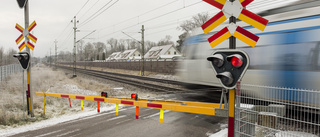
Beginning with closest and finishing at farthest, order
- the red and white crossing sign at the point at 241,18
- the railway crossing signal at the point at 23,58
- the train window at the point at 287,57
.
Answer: the red and white crossing sign at the point at 241,18, the train window at the point at 287,57, the railway crossing signal at the point at 23,58

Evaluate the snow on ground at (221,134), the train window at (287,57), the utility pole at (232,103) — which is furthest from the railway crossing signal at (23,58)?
the train window at (287,57)

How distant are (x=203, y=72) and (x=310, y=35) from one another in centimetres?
493

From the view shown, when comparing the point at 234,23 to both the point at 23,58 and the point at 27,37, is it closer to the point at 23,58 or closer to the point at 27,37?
the point at 23,58

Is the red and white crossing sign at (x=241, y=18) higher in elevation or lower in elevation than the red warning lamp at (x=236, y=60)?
higher

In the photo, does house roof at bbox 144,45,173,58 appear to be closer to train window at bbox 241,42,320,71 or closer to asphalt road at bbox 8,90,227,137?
train window at bbox 241,42,320,71

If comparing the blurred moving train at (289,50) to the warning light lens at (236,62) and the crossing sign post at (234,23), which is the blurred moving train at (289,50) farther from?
the warning light lens at (236,62)

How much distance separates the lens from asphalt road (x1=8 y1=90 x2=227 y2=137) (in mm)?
5500

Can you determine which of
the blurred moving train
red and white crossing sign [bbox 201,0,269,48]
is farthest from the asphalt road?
red and white crossing sign [bbox 201,0,269,48]

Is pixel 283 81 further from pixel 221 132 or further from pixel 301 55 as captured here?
pixel 221 132

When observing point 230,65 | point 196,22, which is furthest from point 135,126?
point 196,22

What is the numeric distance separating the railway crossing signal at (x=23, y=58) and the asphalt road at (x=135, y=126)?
2559 mm

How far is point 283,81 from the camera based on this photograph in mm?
6836

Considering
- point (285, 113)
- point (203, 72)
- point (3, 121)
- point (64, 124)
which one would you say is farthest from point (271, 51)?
point (3, 121)

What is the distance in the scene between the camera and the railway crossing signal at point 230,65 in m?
2.79
